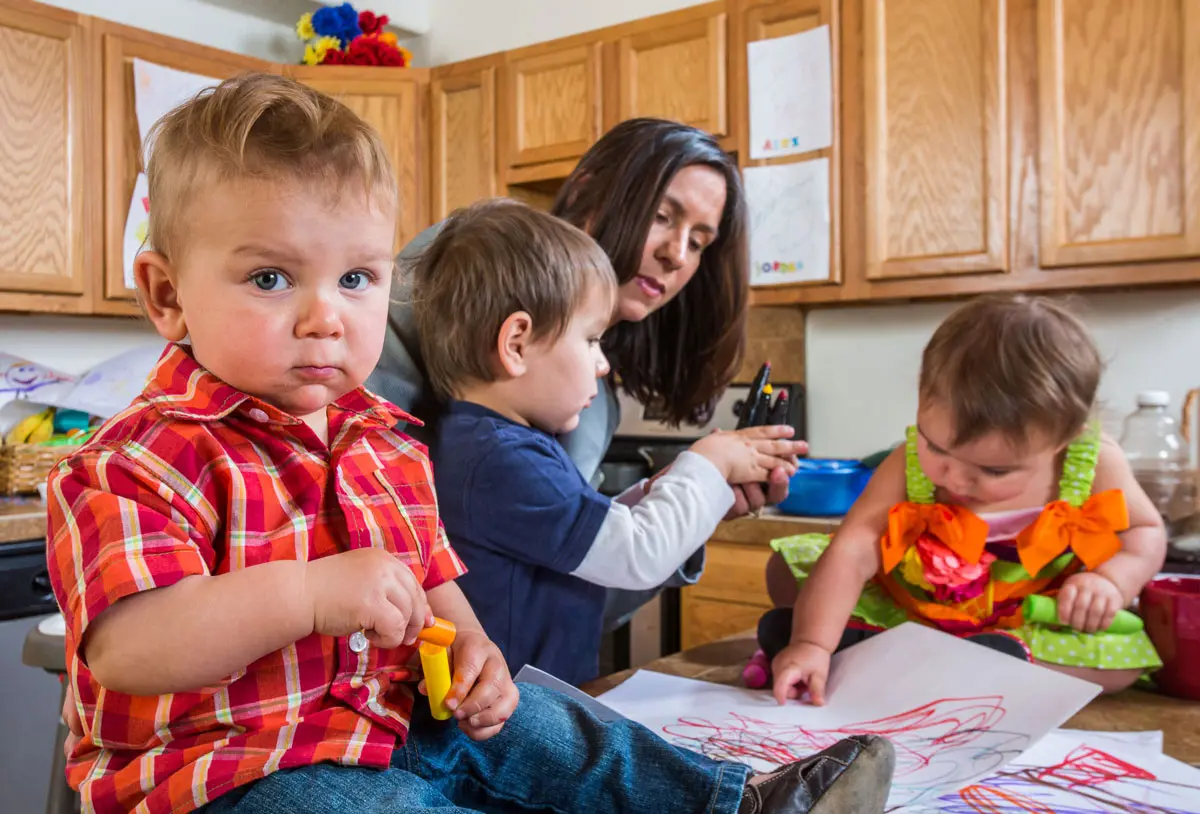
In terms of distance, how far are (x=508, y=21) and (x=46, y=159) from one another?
1692mm

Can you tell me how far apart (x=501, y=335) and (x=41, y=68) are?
224 cm

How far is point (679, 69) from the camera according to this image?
9.20 feet

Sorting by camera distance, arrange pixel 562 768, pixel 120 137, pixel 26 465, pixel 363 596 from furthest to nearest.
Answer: pixel 120 137, pixel 26 465, pixel 562 768, pixel 363 596

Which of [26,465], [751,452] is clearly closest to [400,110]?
[26,465]

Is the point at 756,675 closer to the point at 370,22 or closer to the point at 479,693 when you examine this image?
the point at 479,693

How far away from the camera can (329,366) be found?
60 cm

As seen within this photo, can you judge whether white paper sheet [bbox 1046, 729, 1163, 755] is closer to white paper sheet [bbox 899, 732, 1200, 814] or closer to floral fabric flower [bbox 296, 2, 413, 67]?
white paper sheet [bbox 899, 732, 1200, 814]

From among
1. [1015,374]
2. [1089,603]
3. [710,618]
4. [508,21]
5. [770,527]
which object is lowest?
[710,618]

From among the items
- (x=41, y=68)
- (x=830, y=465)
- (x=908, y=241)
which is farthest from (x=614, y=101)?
(x=41, y=68)

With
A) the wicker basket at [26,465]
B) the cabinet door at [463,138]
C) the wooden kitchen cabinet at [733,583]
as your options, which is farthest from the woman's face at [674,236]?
the cabinet door at [463,138]

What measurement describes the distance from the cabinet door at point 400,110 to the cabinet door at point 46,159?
727 mm

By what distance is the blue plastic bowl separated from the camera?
7.58 ft

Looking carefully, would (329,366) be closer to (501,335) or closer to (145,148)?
(145,148)

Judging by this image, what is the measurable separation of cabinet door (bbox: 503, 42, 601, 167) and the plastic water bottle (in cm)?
165
